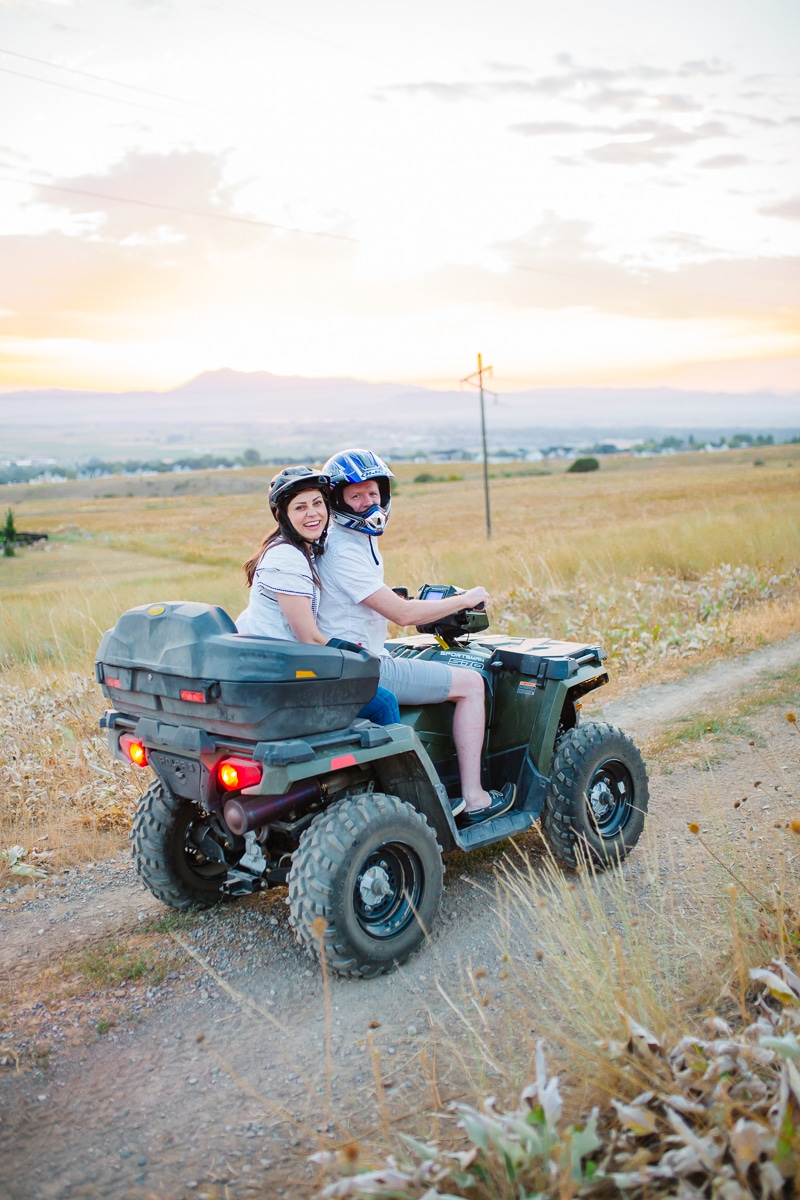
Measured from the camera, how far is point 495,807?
4777mm

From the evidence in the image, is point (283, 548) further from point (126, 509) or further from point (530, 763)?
point (126, 509)

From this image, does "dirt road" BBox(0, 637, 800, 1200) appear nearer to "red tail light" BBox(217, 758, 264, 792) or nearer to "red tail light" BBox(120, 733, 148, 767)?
"red tail light" BBox(217, 758, 264, 792)

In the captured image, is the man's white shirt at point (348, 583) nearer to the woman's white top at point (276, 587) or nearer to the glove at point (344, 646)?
the woman's white top at point (276, 587)

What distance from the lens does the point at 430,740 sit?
473cm

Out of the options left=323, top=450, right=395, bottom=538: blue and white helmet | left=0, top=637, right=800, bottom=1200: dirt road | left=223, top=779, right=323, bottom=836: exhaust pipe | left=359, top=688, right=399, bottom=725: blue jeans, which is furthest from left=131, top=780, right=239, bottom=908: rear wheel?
left=323, top=450, right=395, bottom=538: blue and white helmet

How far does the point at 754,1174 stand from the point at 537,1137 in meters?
0.54

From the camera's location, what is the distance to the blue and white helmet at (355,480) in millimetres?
4328

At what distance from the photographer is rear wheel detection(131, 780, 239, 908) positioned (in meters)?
4.48

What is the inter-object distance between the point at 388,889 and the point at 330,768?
0.67 meters

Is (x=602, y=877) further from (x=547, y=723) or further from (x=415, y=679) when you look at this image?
(x=415, y=679)

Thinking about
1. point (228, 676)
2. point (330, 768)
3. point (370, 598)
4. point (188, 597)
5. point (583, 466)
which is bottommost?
point (188, 597)

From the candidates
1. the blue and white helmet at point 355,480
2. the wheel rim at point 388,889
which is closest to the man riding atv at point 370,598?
the blue and white helmet at point 355,480

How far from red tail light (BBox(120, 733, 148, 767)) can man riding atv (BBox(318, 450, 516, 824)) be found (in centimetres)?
99

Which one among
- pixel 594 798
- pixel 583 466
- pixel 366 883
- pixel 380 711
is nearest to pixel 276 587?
pixel 380 711
